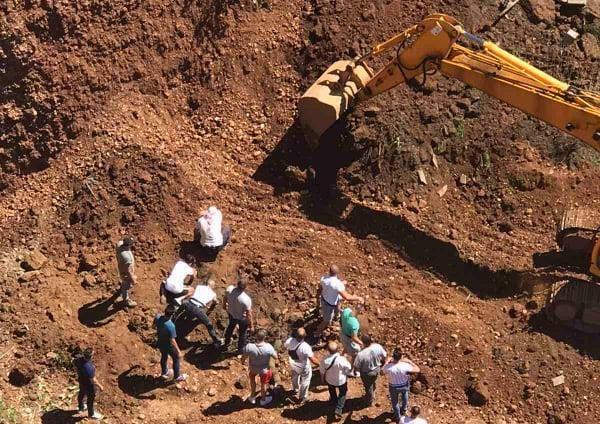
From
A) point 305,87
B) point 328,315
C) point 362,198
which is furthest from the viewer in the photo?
point 305,87

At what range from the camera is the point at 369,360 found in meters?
12.1

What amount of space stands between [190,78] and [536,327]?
8604mm

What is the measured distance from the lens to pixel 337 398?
1262cm

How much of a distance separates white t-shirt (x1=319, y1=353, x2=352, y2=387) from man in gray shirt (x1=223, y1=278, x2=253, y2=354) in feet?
5.18

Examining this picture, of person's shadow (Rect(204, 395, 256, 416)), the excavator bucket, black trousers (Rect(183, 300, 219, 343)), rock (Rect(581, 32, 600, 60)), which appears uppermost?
rock (Rect(581, 32, 600, 60))

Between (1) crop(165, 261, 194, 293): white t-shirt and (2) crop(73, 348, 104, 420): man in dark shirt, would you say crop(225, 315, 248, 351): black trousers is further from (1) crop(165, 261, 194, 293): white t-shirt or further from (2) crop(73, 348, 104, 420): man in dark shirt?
(2) crop(73, 348, 104, 420): man in dark shirt

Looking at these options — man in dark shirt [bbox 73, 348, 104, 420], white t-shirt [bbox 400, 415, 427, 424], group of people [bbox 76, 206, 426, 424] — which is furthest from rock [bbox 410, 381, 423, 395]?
man in dark shirt [bbox 73, 348, 104, 420]

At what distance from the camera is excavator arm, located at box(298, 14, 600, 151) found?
43.2 feet

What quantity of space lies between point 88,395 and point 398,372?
4721 millimetres

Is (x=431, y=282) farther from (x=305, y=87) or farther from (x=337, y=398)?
(x=305, y=87)

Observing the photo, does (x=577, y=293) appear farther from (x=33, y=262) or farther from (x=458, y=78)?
(x=33, y=262)

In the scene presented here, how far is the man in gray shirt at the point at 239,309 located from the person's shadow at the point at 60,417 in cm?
273

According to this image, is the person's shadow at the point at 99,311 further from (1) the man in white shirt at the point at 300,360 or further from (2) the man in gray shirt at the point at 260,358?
(1) the man in white shirt at the point at 300,360

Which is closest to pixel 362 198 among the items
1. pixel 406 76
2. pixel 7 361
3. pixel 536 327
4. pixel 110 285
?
pixel 406 76
